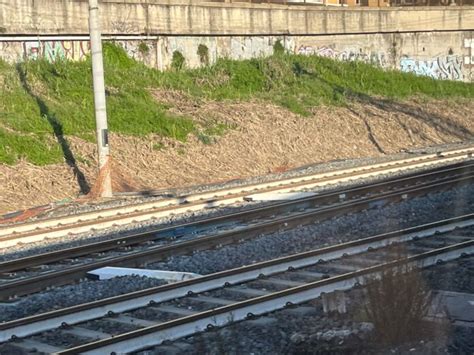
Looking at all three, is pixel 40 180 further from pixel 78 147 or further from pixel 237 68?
pixel 237 68

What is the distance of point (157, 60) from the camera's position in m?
29.8

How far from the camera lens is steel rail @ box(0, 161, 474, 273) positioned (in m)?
11.1

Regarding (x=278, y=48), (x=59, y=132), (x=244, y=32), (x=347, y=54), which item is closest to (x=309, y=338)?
(x=59, y=132)

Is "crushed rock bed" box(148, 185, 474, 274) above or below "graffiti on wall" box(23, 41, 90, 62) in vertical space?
below

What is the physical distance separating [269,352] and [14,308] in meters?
3.01

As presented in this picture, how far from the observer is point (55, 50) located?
1040 inches

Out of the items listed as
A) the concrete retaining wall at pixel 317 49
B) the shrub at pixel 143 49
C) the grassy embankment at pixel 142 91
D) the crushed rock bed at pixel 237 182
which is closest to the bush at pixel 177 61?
the concrete retaining wall at pixel 317 49

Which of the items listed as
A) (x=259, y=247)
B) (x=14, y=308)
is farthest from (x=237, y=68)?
(x=14, y=308)

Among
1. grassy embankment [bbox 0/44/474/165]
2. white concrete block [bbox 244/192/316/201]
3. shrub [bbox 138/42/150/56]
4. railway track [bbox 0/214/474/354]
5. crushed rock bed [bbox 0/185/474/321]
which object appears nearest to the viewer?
railway track [bbox 0/214/474/354]

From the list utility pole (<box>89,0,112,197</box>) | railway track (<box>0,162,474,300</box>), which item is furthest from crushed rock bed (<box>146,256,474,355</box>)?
utility pole (<box>89,0,112,197</box>)

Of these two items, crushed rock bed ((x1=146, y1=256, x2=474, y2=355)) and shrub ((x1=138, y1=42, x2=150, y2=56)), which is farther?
shrub ((x1=138, y1=42, x2=150, y2=56))

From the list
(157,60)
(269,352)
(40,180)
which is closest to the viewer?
(269,352)

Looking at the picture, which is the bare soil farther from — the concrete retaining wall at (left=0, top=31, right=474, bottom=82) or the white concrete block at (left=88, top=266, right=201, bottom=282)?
the white concrete block at (left=88, top=266, right=201, bottom=282)

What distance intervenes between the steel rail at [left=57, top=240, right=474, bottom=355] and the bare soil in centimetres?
1009
